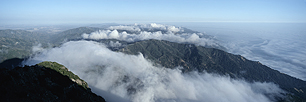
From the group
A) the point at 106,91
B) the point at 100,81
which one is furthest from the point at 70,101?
the point at 100,81

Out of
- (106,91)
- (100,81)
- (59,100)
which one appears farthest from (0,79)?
(100,81)

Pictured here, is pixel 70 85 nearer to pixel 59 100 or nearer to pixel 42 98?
pixel 59 100

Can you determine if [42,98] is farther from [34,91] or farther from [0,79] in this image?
[0,79]

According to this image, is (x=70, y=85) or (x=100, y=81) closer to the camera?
(x=70, y=85)

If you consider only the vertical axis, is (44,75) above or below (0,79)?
below

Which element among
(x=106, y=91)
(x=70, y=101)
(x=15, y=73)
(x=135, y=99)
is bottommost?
(x=135, y=99)

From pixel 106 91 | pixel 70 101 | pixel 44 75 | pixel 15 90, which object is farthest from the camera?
pixel 106 91

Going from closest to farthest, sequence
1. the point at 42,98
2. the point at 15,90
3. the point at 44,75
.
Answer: the point at 15,90, the point at 42,98, the point at 44,75
